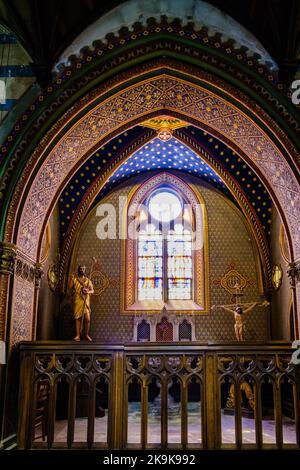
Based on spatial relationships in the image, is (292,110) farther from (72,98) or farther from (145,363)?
(145,363)

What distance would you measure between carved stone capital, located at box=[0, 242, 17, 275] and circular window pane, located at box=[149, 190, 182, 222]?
6.93m

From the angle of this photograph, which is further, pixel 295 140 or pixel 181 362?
pixel 295 140

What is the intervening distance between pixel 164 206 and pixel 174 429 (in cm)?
736

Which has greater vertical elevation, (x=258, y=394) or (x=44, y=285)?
(x=44, y=285)

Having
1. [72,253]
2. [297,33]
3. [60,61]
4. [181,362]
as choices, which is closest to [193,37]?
[297,33]

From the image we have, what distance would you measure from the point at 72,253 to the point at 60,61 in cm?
645

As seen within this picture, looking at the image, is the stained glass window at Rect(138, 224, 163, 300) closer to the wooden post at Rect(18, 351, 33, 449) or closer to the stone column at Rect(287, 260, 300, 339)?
the stone column at Rect(287, 260, 300, 339)

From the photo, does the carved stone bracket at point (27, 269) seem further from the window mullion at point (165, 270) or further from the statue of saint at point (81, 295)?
the window mullion at point (165, 270)

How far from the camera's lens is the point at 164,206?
15062mm

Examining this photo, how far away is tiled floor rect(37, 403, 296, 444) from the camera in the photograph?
8.35 meters

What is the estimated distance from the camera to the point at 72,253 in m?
14.2

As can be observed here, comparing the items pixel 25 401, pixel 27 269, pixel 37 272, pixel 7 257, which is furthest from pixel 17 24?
pixel 25 401

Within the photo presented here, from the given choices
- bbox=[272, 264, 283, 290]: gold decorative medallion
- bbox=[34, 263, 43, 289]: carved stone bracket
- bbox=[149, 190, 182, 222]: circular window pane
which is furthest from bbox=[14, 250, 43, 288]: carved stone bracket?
bbox=[272, 264, 283, 290]: gold decorative medallion

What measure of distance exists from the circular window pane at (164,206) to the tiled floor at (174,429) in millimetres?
5810
